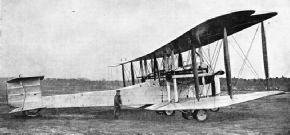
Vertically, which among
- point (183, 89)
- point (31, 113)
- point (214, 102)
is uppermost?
point (183, 89)

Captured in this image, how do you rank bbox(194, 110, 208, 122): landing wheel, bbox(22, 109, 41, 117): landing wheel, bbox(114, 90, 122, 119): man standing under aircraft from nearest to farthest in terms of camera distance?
1. bbox(194, 110, 208, 122): landing wheel
2. bbox(22, 109, 41, 117): landing wheel
3. bbox(114, 90, 122, 119): man standing under aircraft

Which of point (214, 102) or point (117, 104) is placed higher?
point (214, 102)

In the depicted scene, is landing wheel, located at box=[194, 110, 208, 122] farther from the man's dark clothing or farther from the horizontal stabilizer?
the man's dark clothing

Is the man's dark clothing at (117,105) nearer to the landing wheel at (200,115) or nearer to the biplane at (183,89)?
the biplane at (183,89)

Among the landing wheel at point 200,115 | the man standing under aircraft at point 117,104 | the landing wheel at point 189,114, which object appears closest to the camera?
the landing wheel at point 200,115

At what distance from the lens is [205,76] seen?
9055 mm

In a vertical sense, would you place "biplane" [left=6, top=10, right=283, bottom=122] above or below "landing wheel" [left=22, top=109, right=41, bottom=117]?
above

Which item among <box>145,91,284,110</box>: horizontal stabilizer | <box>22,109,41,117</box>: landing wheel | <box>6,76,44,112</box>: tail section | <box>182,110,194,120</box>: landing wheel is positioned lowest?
<box>182,110,194,120</box>: landing wheel

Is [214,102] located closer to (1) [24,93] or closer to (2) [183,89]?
(2) [183,89]

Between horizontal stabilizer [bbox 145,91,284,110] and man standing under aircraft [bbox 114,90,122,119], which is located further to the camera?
man standing under aircraft [bbox 114,90,122,119]

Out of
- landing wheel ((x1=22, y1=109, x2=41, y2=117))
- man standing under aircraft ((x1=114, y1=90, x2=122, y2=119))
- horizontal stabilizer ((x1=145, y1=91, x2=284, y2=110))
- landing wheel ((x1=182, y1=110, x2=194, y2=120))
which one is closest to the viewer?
horizontal stabilizer ((x1=145, y1=91, x2=284, y2=110))

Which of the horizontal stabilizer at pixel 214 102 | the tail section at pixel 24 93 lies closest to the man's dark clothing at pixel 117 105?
the horizontal stabilizer at pixel 214 102

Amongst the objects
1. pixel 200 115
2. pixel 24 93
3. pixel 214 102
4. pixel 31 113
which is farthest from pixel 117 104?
pixel 214 102

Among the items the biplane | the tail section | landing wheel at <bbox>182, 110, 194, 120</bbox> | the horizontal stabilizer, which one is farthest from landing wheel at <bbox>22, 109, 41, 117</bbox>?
landing wheel at <bbox>182, 110, 194, 120</bbox>
